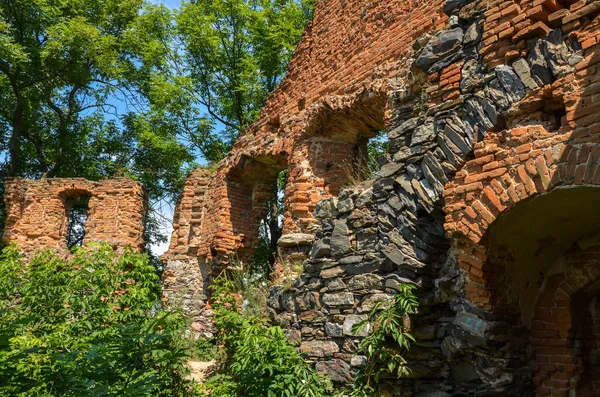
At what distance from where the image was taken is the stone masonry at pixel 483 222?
3.57 meters

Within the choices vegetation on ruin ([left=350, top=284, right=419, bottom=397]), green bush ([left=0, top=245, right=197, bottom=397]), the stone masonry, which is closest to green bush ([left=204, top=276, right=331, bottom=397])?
the stone masonry

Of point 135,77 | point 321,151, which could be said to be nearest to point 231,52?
point 135,77

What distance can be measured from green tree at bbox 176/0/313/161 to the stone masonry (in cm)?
1201

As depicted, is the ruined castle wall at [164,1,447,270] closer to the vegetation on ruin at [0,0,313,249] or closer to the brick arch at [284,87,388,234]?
the brick arch at [284,87,388,234]

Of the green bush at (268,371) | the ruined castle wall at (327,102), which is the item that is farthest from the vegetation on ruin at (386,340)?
the ruined castle wall at (327,102)

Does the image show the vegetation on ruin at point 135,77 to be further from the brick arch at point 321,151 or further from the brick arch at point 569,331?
the brick arch at point 569,331

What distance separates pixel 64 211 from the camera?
14.7 m

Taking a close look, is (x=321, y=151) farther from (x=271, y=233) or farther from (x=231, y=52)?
(x=231, y=52)

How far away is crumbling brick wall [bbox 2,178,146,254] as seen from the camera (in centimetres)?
1355

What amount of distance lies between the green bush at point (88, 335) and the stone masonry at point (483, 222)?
152 centimetres

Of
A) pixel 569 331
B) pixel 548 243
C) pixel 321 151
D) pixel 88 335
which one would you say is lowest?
pixel 88 335

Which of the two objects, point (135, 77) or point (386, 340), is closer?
point (386, 340)

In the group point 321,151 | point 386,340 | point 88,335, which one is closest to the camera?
point 386,340

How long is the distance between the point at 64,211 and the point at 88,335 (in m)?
10.2
